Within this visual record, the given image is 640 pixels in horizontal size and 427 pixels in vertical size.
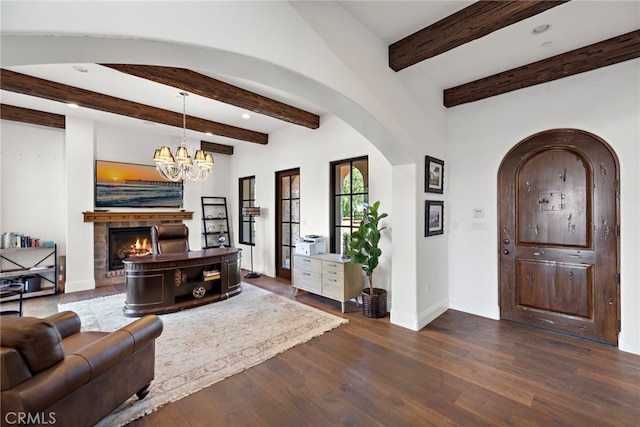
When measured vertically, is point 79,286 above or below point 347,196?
below

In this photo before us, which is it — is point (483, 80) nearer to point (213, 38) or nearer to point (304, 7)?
point (304, 7)

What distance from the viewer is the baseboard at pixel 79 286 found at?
497 centimetres

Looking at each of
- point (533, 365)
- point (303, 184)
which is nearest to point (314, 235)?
point (303, 184)

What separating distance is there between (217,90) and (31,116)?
360 cm

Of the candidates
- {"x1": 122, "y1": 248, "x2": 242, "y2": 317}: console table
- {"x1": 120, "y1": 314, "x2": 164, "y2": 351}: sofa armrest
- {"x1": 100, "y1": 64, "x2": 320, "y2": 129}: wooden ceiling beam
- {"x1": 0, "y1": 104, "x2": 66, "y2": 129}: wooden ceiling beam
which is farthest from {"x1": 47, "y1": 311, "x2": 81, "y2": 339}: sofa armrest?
{"x1": 0, "y1": 104, "x2": 66, "y2": 129}: wooden ceiling beam

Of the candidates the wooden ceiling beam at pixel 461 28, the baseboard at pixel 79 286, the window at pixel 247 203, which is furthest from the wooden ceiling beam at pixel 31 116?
the wooden ceiling beam at pixel 461 28

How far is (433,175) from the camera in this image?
3691mm

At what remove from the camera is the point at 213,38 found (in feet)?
5.27

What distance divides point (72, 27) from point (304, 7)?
1496mm

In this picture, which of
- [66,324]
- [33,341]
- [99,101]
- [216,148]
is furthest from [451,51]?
[216,148]

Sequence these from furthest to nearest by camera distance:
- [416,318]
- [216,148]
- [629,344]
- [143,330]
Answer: [216,148]
[416,318]
[629,344]
[143,330]

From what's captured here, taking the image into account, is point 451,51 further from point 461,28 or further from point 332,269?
point 332,269

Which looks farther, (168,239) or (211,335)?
(168,239)

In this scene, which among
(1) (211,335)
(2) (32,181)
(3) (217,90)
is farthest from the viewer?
(2) (32,181)
